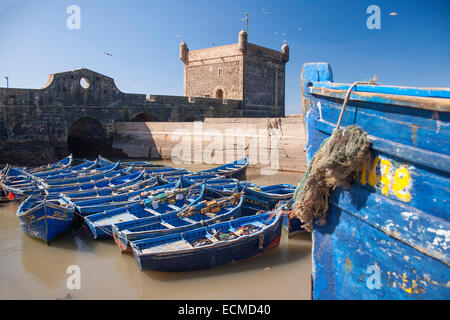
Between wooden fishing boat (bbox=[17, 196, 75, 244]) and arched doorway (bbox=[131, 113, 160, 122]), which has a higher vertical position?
arched doorway (bbox=[131, 113, 160, 122])

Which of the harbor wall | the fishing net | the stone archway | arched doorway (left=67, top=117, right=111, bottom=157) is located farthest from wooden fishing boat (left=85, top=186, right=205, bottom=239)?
the stone archway

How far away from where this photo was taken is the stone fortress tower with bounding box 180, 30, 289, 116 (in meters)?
28.3

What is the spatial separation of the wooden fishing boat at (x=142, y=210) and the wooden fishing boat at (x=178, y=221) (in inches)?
10.1

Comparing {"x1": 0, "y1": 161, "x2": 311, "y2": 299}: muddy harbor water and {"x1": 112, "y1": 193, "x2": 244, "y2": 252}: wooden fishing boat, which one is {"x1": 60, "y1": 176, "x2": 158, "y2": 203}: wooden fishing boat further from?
{"x1": 112, "y1": 193, "x2": 244, "y2": 252}: wooden fishing boat

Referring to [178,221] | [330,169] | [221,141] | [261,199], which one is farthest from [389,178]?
[221,141]

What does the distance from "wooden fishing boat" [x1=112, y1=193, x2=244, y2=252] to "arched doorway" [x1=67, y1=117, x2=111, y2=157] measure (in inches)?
642

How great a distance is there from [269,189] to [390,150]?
756 centimetres

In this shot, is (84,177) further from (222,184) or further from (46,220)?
(222,184)

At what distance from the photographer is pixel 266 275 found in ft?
20.8

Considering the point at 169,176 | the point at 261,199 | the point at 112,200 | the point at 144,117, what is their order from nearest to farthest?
the point at 261,199, the point at 112,200, the point at 169,176, the point at 144,117

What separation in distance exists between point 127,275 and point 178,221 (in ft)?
5.99

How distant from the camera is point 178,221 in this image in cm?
780

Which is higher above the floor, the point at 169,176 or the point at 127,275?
the point at 169,176

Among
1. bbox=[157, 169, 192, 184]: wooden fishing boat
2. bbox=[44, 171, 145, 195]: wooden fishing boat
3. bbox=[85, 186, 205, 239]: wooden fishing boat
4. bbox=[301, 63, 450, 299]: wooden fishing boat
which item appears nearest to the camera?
bbox=[301, 63, 450, 299]: wooden fishing boat
